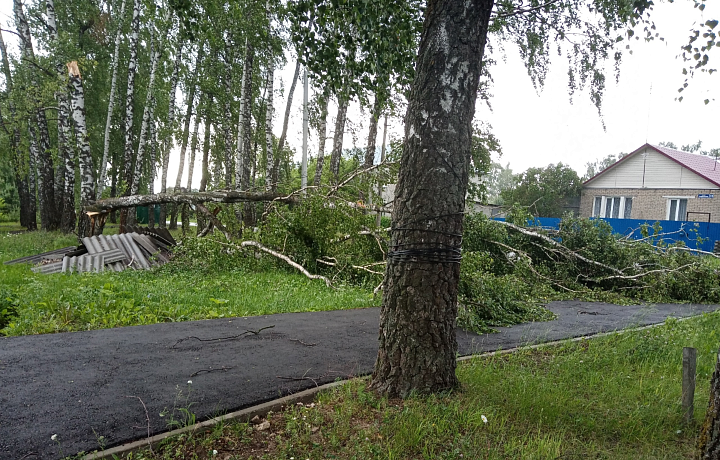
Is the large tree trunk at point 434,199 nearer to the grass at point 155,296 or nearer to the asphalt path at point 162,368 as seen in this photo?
the asphalt path at point 162,368

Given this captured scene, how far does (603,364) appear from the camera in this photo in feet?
14.6

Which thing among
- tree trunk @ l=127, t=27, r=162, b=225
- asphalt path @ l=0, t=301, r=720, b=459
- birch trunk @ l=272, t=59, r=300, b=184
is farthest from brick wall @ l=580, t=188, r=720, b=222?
tree trunk @ l=127, t=27, r=162, b=225

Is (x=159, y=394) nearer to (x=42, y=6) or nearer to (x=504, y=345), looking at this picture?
(x=504, y=345)

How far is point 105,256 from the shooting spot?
9930 millimetres

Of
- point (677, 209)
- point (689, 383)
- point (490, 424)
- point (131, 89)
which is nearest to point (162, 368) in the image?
point (490, 424)

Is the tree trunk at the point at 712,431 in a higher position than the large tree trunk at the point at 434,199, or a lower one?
lower

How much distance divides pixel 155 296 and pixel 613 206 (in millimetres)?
32709

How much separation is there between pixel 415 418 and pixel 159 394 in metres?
1.90

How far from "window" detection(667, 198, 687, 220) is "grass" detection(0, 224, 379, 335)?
28.0 meters

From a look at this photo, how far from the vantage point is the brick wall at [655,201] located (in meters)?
26.2

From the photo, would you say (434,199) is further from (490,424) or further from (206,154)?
(206,154)

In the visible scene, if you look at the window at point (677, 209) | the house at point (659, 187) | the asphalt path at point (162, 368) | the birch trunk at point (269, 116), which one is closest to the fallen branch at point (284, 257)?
the asphalt path at point (162, 368)

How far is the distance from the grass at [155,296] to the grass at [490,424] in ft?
10.8

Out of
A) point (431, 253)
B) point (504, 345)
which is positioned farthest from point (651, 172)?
point (431, 253)
